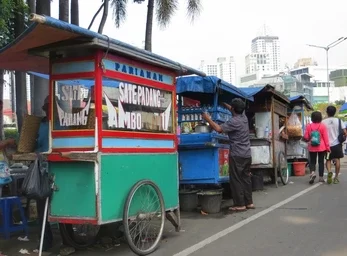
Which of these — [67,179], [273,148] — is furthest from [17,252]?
[273,148]

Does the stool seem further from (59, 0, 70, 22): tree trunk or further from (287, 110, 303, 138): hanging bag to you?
(287, 110, 303, 138): hanging bag

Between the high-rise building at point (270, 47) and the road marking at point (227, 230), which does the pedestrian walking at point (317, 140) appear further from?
the high-rise building at point (270, 47)

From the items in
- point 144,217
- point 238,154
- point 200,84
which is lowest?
point 144,217

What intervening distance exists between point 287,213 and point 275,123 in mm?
3987

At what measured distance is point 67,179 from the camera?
4.54 meters

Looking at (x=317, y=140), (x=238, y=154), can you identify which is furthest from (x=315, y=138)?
(x=238, y=154)

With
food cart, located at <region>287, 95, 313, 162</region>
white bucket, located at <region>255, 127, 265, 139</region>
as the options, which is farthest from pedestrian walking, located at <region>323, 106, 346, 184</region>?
food cart, located at <region>287, 95, 313, 162</region>

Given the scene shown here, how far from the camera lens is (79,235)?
539 cm

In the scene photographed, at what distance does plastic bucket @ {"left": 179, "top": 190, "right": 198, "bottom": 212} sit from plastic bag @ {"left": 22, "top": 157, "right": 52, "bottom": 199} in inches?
132

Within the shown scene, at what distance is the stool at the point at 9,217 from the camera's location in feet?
18.1

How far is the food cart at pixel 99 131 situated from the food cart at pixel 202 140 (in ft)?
7.30

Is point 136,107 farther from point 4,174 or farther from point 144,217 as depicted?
point 4,174

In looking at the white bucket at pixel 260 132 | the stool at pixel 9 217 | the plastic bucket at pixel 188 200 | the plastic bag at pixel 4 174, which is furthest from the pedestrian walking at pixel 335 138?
the plastic bag at pixel 4 174

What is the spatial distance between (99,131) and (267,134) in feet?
21.3
